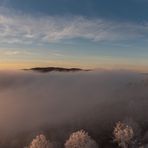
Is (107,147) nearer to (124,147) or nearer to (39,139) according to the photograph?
(124,147)

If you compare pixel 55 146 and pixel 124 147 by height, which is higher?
pixel 124 147

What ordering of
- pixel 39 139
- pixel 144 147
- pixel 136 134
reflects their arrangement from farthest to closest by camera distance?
pixel 136 134 < pixel 39 139 < pixel 144 147

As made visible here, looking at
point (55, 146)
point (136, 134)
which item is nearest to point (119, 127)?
point (136, 134)

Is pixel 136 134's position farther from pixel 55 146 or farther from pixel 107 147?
pixel 55 146

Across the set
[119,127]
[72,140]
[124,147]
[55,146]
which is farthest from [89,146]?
[55,146]

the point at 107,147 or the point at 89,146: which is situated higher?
the point at 89,146

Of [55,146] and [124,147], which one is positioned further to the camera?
[55,146]

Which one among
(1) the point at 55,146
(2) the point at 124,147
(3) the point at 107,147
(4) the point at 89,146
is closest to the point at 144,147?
(2) the point at 124,147

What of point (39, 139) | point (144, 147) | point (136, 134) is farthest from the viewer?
point (136, 134)

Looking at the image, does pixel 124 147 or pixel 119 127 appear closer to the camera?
pixel 124 147
